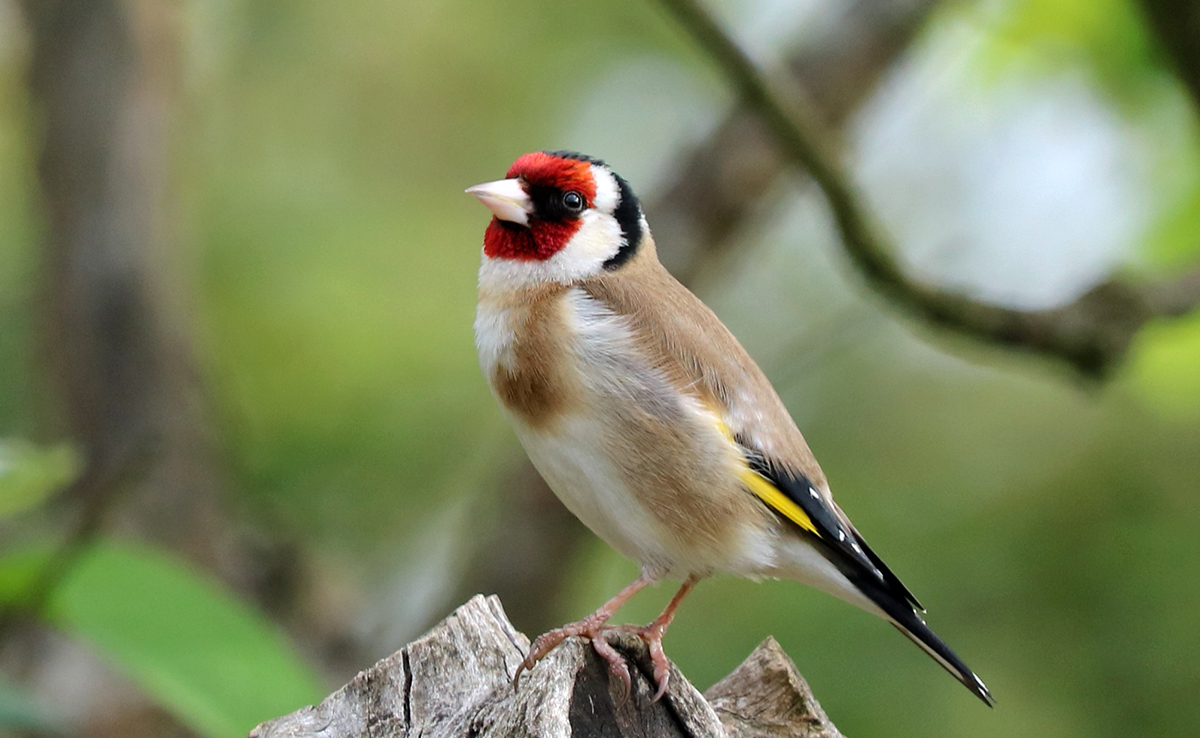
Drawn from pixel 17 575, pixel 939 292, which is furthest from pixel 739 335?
pixel 17 575

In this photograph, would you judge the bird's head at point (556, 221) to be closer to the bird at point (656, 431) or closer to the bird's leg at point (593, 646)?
the bird at point (656, 431)

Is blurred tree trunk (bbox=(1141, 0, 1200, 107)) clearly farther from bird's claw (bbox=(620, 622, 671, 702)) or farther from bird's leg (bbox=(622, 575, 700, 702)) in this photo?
bird's claw (bbox=(620, 622, 671, 702))

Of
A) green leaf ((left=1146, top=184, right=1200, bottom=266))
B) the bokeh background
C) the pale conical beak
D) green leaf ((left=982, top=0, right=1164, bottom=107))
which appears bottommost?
the bokeh background

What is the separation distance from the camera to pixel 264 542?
6074 mm

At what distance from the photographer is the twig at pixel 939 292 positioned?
3.72 meters

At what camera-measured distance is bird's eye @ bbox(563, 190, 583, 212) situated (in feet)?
11.1

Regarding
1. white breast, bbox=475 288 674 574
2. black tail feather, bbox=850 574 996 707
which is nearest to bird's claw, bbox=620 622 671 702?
white breast, bbox=475 288 674 574

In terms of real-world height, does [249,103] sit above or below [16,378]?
above

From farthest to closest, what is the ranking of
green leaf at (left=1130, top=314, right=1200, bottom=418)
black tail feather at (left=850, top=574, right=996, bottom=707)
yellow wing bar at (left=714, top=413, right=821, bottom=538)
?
green leaf at (left=1130, top=314, right=1200, bottom=418) < yellow wing bar at (left=714, top=413, right=821, bottom=538) < black tail feather at (left=850, top=574, right=996, bottom=707)

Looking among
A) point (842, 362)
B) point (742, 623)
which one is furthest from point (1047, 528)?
point (842, 362)

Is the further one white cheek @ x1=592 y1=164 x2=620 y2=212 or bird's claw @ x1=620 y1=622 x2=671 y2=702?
white cheek @ x1=592 y1=164 x2=620 y2=212

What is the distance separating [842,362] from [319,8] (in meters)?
4.67

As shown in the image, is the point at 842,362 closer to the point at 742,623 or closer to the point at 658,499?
the point at 742,623

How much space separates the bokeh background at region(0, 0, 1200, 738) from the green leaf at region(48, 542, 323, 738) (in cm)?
1
